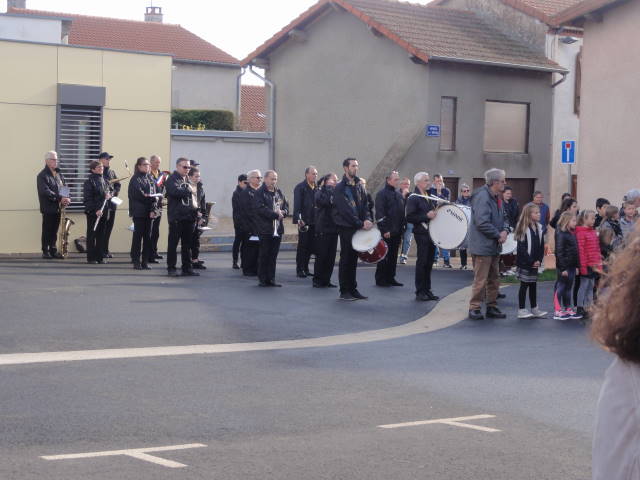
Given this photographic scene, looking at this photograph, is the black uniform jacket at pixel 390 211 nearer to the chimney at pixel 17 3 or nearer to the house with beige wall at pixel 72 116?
the house with beige wall at pixel 72 116

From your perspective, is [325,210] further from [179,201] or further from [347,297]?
[179,201]

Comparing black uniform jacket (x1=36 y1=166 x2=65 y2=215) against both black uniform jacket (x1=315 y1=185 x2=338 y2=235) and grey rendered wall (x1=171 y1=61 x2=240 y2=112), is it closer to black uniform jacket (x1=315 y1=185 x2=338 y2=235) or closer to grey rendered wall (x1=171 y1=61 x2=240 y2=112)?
black uniform jacket (x1=315 y1=185 x2=338 y2=235)

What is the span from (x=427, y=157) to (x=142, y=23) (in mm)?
30299

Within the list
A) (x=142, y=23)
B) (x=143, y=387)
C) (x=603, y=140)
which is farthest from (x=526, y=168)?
(x=142, y=23)

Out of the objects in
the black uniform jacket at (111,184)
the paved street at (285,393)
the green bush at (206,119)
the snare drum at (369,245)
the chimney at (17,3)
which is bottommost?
the paved street at (285,393)

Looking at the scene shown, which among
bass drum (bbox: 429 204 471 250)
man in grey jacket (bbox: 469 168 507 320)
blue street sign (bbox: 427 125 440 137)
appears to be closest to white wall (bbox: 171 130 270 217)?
blue street sign (bbox: 427 125 440 137)

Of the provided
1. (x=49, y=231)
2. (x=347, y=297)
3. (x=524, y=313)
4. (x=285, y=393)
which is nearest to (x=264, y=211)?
(x=347, y=297)

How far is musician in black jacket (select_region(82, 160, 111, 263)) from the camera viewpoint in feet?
63.7

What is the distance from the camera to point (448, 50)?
1198 inches

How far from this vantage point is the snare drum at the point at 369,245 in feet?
51.2

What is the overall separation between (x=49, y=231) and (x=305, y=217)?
5.06 m

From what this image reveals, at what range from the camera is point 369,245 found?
51.5 ft

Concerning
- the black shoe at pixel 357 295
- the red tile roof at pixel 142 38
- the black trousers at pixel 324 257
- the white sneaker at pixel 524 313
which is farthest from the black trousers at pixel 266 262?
the red tile roof at pixel 142 38

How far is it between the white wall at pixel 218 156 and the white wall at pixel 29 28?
535 cm
